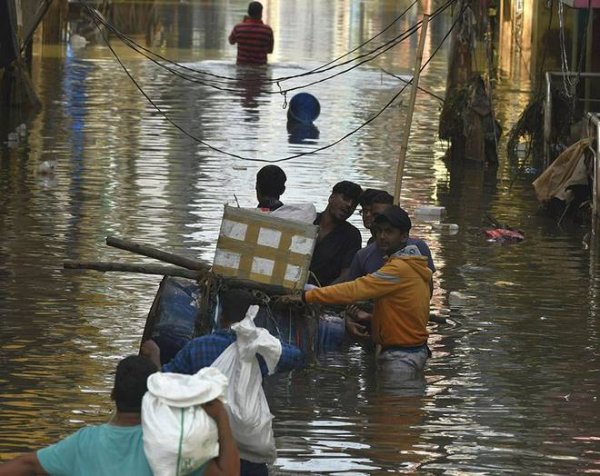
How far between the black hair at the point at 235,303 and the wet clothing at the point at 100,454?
4.12 metres

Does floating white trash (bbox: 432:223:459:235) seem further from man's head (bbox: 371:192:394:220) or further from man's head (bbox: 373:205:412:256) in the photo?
man's head (bbox: 373:205:412:256)

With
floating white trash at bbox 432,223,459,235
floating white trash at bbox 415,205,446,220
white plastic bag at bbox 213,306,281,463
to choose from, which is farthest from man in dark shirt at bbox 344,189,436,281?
floating white trash at bbox 415,205,446,220

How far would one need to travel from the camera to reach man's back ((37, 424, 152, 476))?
5477 millimetres

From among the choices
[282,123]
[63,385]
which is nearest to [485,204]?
[282,123]

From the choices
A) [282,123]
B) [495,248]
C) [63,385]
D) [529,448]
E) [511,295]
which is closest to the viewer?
[529,448]

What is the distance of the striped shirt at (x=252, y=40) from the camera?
1206 inches

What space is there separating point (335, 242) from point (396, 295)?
1.25m

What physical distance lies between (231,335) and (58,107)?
57.6 ft

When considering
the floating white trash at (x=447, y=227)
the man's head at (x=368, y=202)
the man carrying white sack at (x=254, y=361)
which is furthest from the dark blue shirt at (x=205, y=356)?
the floating white trash at (x=447, y=227)

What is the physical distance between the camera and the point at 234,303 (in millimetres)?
9719

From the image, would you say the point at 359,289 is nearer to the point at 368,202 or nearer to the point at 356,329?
the point at 356,329

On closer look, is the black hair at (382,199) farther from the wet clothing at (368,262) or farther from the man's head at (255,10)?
the man's head at (255,10)

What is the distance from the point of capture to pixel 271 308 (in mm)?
9727

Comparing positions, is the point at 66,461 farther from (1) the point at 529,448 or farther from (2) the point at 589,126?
(2) the point at 589,126
